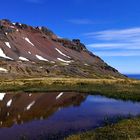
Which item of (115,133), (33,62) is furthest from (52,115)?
(33,62)

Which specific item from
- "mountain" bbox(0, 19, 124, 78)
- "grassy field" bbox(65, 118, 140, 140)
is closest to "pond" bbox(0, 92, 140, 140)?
"grassy field" bbox(65, 118, 140, 140)

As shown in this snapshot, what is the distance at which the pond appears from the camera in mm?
30906

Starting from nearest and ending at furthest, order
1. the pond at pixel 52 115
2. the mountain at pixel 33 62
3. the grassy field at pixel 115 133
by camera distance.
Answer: the grassy field at pixel 115 133, the pond at pixel 52 115, the mountain at pixel 33 62

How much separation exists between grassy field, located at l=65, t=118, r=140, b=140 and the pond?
2.09 meters

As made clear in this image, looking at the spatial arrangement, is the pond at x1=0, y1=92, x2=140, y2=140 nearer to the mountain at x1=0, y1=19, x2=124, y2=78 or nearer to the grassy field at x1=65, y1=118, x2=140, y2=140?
the grassy field at x1=65, y1=118, x2=140, y2=140

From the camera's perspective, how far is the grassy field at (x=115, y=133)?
2598 centimetres

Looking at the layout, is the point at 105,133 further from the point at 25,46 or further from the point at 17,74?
the point at 25,46

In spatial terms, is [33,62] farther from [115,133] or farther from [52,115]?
[115,133]

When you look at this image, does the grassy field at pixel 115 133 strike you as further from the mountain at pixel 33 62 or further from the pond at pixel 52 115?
the mountain at pixel 33 62

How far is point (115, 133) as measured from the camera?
2722 cm

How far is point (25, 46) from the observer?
186 metres

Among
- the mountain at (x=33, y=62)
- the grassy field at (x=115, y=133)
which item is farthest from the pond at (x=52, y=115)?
the mountain at (x=33, y=62)

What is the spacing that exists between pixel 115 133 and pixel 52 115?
1601 centimetres

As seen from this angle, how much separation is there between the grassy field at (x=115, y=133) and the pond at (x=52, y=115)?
2085 millimetres
